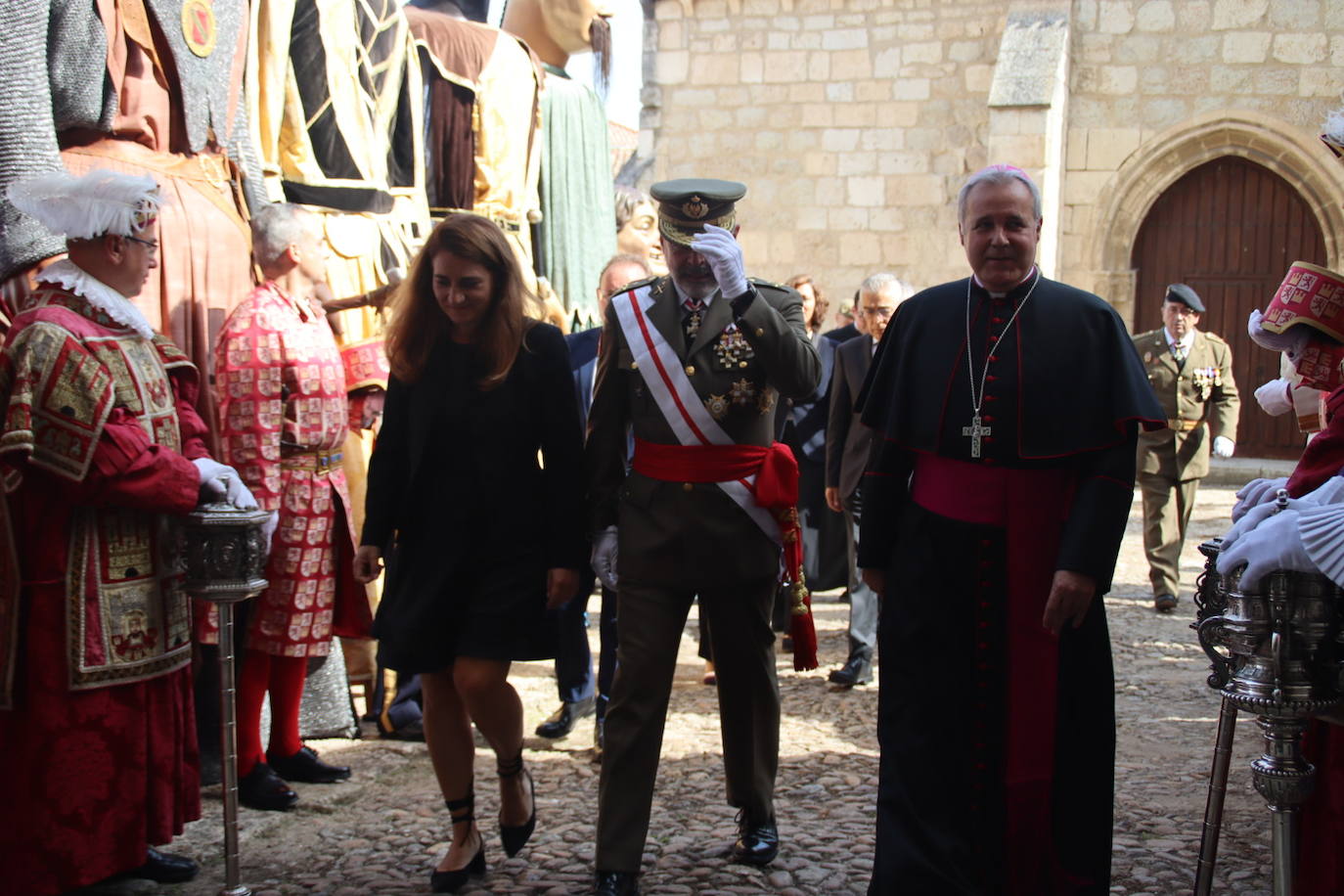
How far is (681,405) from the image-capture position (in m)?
3.65

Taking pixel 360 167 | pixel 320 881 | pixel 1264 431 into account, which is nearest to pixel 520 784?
pixel 320 881

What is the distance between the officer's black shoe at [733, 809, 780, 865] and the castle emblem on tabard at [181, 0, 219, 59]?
125 inches

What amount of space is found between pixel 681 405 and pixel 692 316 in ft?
0.90

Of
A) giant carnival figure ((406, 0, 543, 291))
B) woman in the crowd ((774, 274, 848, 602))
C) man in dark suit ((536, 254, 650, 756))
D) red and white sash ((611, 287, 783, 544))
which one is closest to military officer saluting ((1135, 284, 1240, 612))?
woman in the crowd ((774, 274, 848, 602))

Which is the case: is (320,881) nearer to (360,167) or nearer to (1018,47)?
(360,167)

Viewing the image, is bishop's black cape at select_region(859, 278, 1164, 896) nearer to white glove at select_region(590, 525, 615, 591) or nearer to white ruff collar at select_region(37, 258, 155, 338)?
white glove at select_region(590, 525, 615, 591)

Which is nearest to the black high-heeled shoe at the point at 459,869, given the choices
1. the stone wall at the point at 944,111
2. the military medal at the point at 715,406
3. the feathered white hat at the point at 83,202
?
the military medal at the point at 715,406

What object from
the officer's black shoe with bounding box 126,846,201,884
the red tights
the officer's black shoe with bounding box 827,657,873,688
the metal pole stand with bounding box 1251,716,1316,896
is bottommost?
the officer's black shoe with bounding box 126,846,201,884

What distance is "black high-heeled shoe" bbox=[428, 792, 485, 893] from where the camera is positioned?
11.9 feet

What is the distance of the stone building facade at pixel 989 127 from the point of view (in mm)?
14812

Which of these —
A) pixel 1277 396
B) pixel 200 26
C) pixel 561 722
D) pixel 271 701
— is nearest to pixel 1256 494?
pixel 1277 396

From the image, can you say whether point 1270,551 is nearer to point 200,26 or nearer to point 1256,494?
point 1256,494

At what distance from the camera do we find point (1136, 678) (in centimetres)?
630

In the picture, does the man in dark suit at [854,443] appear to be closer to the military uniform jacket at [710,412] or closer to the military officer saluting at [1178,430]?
the military uniform jacket at [710,412]
